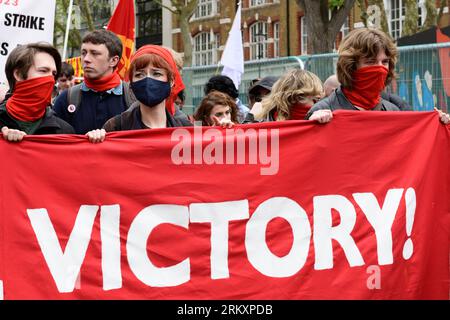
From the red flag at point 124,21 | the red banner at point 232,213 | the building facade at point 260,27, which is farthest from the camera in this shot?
the building facade at point 260,27

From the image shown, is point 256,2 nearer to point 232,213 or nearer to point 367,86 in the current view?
point 367,86

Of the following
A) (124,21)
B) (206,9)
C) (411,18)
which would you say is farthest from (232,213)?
(206,9)

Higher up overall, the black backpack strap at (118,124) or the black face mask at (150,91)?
the black face mask at (150,91)

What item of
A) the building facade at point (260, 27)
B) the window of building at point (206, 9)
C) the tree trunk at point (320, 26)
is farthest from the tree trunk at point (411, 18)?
the window of building at point (206, 9)

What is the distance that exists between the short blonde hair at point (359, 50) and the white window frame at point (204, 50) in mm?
43458

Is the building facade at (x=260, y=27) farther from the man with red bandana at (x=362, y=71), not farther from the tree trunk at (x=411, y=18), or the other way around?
the man with red bandana at (x=362, y=71)

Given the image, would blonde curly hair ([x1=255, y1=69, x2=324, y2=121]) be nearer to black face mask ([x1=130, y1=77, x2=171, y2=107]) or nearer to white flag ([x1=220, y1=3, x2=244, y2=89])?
black face mask ([x1=130, y1=77, x2=171, y2=107])

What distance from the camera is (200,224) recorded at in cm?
579

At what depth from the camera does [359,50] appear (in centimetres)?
625

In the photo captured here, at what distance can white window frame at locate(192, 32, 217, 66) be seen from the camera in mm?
50256

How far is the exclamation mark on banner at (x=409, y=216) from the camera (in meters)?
5.99

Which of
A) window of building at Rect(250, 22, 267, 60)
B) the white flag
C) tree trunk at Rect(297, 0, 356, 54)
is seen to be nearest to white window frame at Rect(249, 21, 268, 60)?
window of building at Rect(250, 22, 267, 60)
